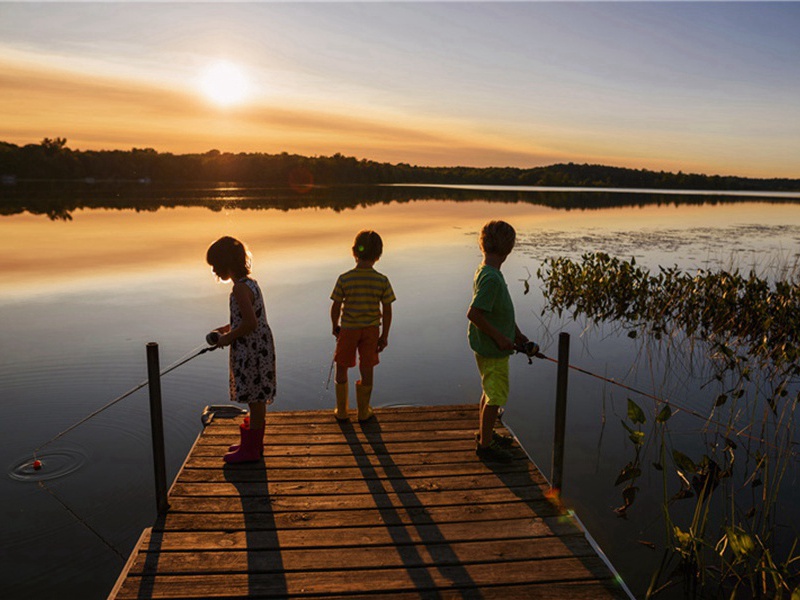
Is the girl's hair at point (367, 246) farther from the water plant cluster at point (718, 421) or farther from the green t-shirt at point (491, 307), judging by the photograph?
the water plant cluster at point (718, 421)

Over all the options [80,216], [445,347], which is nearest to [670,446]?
[445,347]

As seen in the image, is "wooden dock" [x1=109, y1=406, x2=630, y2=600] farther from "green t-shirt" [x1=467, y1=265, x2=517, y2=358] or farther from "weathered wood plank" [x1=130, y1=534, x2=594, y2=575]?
"green t-shirt" [x1=467, y1=265, x2=517, y2=358]

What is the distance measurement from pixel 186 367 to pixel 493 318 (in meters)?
8.06

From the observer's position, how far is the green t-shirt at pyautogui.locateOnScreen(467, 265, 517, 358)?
452 cm

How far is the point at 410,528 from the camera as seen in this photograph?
416cm

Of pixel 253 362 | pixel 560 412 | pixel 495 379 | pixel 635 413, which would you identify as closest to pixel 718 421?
pixel 635 413

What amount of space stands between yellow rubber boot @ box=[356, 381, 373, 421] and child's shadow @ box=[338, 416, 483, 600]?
0.55 meters

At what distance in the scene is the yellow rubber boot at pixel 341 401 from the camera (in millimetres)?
5918

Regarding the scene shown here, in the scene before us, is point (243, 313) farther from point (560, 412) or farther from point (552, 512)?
point (552, 512)

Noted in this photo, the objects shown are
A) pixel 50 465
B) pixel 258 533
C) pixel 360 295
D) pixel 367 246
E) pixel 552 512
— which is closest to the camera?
pixel 258 533

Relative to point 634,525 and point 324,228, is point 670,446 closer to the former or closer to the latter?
point 634,525

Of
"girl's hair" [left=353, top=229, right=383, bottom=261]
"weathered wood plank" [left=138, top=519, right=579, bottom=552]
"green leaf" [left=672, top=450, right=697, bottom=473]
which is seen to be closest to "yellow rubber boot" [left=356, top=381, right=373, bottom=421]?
"girl's hair" [left=353, top=229, right=383, bottom=261]

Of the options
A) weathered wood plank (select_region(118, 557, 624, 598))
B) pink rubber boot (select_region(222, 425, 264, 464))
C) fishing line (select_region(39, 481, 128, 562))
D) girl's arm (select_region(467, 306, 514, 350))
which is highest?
girl's arm (select_region(467, 306, 514, 350))

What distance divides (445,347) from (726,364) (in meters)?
5.55
